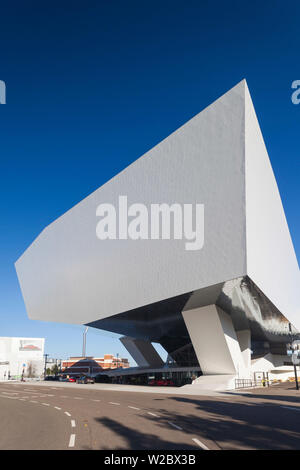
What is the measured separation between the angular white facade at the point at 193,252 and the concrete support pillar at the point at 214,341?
0.26 meters

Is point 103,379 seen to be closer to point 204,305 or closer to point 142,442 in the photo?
point 204,305

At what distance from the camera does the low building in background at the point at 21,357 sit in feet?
342

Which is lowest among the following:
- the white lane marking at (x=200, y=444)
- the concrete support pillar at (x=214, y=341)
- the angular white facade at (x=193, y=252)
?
the white lane marking at (x=200, y=444)

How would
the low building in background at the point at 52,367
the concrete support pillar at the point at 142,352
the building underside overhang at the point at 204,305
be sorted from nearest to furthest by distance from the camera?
the building underside overhang at the point at 204,305 → the concrete support pillar at the point at 142,352 → the low building in background at the point at 52,367

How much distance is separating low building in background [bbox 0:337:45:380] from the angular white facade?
64906 mm

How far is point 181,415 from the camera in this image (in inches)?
496

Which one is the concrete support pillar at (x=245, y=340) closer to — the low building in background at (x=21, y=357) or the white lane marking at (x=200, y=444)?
the white lane marking at (x=200, y=444)

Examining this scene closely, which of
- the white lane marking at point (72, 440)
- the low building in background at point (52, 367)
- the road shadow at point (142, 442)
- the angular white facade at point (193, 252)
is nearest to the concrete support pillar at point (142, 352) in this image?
the angular white facade at point (193, 252)

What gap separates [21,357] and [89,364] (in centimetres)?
1922

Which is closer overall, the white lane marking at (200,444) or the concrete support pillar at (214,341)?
the white lane marking at (200,444)
